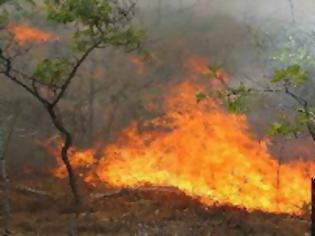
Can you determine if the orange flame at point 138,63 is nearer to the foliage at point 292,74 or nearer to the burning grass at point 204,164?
the burning grass at point 204,164

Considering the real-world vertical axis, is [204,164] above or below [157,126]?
below

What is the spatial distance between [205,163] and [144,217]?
369cm

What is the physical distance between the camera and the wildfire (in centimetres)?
1825

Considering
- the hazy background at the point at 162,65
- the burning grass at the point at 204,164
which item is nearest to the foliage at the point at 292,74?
the burning grass at the point at 204,164

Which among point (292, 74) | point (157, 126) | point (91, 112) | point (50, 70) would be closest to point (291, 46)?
point (157, 126)

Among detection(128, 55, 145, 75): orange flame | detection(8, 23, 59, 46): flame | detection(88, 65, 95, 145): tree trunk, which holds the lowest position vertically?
detection(88, 65, 95, 145): tree trunk

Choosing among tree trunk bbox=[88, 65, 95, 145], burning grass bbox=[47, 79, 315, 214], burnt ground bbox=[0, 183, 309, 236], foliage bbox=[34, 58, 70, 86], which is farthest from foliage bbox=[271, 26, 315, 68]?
foliage bbox=[34, 58, 70, 86]

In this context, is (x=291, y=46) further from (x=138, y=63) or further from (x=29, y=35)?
(x=29, y=35)

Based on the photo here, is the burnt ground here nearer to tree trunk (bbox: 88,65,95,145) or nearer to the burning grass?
the burning grass

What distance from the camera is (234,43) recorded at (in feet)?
86.4

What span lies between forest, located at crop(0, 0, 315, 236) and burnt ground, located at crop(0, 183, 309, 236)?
51mm

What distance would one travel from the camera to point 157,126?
22859mm

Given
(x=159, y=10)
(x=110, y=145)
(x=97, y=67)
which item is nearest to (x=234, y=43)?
(x=159, y=10)

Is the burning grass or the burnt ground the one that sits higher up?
the burning grass
